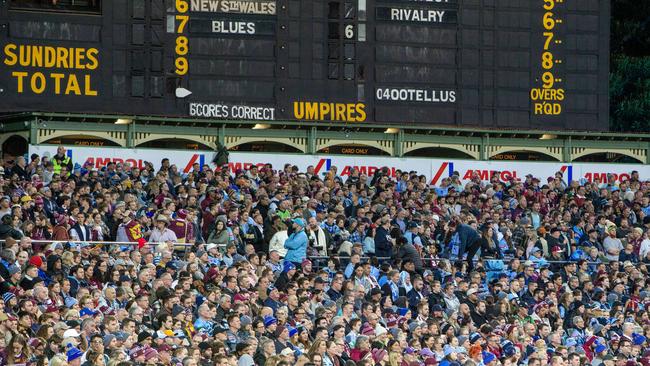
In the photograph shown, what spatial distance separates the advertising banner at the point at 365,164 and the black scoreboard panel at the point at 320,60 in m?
1.32

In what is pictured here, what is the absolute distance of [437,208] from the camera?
28203 millimetres

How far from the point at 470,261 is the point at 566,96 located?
244 inches

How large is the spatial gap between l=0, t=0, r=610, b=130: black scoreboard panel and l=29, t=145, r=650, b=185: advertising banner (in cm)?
132

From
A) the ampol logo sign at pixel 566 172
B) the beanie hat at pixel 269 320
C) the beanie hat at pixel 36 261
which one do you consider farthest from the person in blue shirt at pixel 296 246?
the ampol logo sign at pixel 566 172

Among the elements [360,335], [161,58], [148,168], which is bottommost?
[360,335]

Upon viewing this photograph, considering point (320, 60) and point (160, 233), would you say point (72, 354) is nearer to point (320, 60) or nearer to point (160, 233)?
point (160, 233)

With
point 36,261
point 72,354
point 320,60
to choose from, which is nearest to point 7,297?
point 36,261

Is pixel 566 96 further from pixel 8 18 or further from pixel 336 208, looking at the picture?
pixel 8 18

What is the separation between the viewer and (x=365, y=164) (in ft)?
106

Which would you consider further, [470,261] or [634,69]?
[634,69]

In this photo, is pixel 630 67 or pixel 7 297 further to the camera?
pixel 630 67

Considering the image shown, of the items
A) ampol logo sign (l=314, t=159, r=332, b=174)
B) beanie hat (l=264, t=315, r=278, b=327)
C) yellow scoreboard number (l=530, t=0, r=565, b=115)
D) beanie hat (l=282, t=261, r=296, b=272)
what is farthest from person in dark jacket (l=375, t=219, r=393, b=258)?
yellow scoreboard number (l=530, t=0, r=565, b=115)

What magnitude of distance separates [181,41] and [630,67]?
2080cm

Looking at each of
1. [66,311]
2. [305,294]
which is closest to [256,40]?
[305,294]
